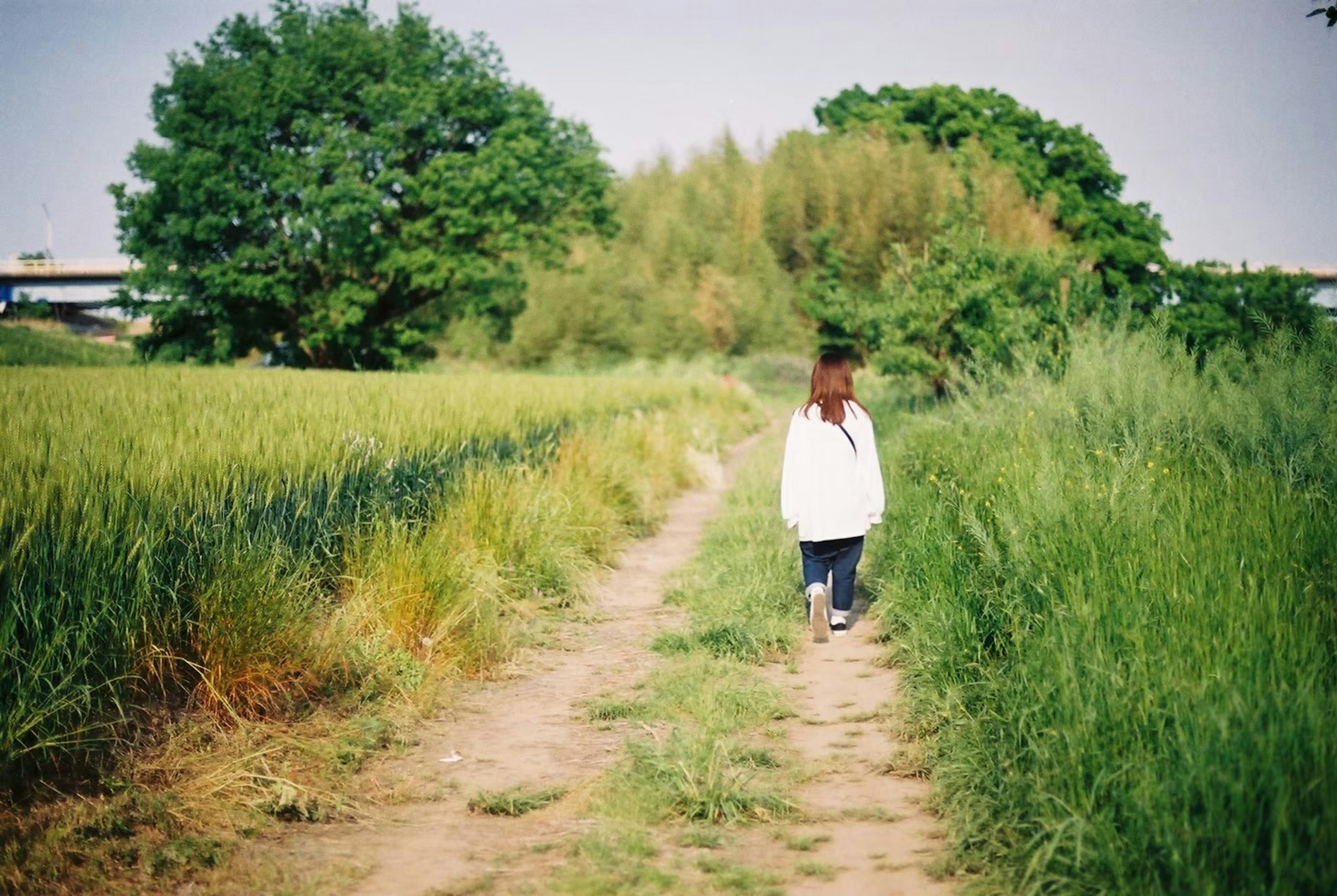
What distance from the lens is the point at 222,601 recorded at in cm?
457

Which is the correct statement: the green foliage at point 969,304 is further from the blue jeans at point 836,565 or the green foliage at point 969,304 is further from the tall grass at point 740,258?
the tall grass at point 740,258

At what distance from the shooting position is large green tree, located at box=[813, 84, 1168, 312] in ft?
167

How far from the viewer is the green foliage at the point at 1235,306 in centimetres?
902

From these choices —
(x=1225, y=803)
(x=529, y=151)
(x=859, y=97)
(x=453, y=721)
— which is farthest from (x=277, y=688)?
(x=859, y=97)

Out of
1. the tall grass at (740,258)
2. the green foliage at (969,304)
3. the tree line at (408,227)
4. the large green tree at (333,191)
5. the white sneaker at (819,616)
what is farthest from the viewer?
the tall grass at (740,258)

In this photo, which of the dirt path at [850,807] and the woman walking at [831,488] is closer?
the dirt path at [850,807]

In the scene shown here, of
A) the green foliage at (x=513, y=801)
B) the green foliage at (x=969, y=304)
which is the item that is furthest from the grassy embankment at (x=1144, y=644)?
the green foliage at (x=969, y=304)

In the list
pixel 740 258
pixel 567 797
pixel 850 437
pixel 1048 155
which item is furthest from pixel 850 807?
pixel 1048 155

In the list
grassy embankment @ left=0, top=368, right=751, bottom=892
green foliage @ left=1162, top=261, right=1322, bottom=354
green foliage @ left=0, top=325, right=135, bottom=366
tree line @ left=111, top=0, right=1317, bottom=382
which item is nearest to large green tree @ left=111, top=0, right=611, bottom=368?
tree line @ left=111, top=0, right=1317, bottom=382

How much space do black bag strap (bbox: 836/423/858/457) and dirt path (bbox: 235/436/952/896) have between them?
4.21 ft

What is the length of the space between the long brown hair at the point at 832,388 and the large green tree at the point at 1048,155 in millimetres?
43075

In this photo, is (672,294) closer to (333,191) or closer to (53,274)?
(333,191)

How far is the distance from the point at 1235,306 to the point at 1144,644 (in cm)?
1702

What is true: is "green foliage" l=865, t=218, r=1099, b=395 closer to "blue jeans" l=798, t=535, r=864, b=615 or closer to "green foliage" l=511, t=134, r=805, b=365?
"blue jeans" l=798, t=535, r=864, b=615
